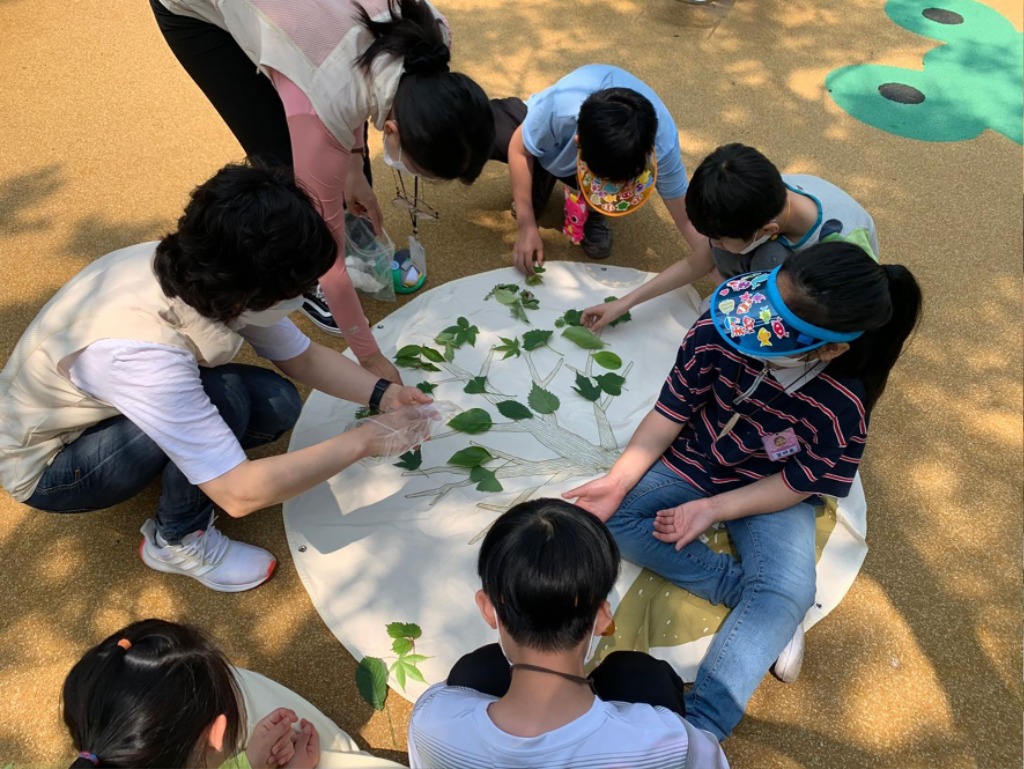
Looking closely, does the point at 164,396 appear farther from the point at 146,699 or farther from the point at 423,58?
the point at 423,58

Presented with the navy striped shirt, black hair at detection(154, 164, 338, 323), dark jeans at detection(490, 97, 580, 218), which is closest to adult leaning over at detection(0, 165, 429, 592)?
black hair at detection(154, 164, 338, 323)

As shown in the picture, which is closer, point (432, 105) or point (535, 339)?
point (432, 105)

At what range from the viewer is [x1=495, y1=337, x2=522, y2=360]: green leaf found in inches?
110

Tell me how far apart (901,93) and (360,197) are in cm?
352

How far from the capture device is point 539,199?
3.40m

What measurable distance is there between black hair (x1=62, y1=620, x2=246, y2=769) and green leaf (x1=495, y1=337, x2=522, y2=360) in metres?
1.64

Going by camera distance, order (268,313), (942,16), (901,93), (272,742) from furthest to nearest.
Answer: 1. (942,16)
2. (901,93)
3. (268,313)
4. (272,742)

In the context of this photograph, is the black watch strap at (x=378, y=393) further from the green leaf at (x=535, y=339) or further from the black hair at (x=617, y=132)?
the black hair at (x=617, y=132)

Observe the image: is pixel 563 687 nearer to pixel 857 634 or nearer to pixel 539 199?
pixel 857 634

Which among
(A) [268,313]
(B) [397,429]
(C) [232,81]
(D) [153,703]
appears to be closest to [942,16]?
(C) [232,81]

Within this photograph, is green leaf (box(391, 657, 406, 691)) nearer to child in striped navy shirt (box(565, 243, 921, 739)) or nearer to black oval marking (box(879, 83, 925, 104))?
child in striped navy shirt (box(565, 243, 921, 739))

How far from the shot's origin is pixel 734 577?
2088mm

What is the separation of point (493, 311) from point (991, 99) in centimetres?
364

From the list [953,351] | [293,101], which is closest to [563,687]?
[293,101]
